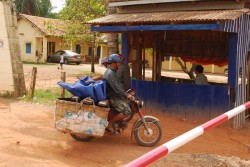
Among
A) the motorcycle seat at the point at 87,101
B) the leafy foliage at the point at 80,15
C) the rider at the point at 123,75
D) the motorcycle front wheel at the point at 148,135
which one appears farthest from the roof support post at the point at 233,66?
the leafy foliage at the point at 80,15

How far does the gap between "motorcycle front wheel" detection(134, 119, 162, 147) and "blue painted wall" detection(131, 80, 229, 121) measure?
2.88 metres

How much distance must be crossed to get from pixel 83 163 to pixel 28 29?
3344cm

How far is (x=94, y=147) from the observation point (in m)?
6.82

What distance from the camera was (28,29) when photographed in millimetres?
37375

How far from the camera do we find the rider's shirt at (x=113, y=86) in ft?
22.1

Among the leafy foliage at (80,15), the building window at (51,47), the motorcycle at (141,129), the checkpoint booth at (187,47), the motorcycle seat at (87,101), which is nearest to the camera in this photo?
the motorcycle seat at (87,101)

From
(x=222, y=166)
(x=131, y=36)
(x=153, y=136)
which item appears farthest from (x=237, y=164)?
(x=131, y=36)

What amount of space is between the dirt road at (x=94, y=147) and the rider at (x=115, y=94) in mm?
628

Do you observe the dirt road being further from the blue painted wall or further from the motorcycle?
the blue painted wall

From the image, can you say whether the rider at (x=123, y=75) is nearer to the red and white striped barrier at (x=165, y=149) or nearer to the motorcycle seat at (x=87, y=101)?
the motorcycle seat at (x=87, y=101)

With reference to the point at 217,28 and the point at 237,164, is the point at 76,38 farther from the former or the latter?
the point at 237,164

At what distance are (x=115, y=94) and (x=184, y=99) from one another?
3626mm

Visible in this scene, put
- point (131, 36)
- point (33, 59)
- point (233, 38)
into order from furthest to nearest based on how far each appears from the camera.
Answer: point (33, 59) → point (131, 36) → point (233, 38)

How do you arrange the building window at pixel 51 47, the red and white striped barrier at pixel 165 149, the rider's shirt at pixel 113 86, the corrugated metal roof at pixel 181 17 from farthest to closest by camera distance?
the building window at pixel 51 47 < the corrugated metal roof at pixel 181 17 < the rider's shirt at pixel 113 86 < the red and white striped barrier at pixel 165 149
